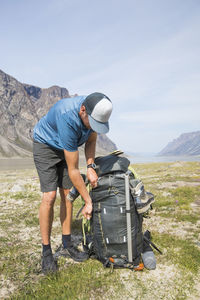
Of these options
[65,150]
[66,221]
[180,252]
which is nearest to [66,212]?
[66,221]

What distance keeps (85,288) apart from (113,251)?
34.5 inches

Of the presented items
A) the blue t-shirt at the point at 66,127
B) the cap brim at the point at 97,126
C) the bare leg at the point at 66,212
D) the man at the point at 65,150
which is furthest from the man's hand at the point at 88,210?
the cap brim at the point at 97,126

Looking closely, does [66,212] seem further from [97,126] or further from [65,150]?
[97,126]

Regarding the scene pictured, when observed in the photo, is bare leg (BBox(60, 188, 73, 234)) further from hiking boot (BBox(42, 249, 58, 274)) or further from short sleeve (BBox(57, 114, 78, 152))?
short sleeve (BBox(57, 114, 78, 152))

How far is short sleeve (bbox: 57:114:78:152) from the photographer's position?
384 cm

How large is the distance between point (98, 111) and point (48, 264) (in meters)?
2.94

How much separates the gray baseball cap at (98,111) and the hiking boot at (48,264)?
2.55 metres

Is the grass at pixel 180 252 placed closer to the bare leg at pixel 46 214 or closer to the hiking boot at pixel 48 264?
the hiking boot at pixel 48 264

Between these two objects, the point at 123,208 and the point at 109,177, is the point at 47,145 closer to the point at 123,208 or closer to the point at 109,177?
the point at 109,177

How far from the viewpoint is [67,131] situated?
3.84 metres

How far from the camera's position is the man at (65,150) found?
3744mm

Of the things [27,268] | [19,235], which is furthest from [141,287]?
[19,235]

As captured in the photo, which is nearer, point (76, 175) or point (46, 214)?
point (76, 175)

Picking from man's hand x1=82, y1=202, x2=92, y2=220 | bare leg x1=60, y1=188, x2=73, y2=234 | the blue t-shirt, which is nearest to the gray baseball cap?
the blue t-shirt
